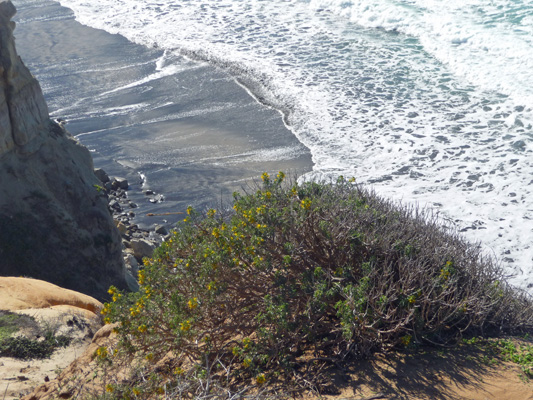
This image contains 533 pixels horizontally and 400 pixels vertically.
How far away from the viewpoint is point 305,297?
4230 millimetres

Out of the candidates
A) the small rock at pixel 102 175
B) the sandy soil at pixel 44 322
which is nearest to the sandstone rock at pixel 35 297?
the sandy soil at pixel 44 322

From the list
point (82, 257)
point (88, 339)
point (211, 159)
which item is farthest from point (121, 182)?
point (88, 339)

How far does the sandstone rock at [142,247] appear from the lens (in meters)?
8.71

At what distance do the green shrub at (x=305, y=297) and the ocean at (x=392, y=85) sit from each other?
332 centimetres

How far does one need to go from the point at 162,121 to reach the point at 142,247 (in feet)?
15.8

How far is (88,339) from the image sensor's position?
5699 millimetres

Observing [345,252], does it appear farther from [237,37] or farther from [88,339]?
[237,37]

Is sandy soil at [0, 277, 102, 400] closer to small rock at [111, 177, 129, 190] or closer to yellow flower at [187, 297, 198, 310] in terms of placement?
yellow flower at [187, 297, 198, 310]

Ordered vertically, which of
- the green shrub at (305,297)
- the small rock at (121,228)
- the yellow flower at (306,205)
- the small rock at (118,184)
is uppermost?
the yellow flower at (306,205)

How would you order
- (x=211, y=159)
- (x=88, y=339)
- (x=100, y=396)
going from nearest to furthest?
(x=100, y=396), (x=88, y=339), (x=211, y=159)

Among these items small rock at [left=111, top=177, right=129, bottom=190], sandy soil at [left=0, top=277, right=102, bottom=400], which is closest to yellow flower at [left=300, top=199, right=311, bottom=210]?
sandy soil at [left=0, top=277, right=102, bottom=400]

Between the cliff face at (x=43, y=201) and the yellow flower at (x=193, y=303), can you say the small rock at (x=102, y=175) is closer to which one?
the cliff face at (x=43, y=201)

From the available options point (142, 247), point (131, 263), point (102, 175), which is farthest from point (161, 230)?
point (102, 175)

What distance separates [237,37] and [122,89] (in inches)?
225
